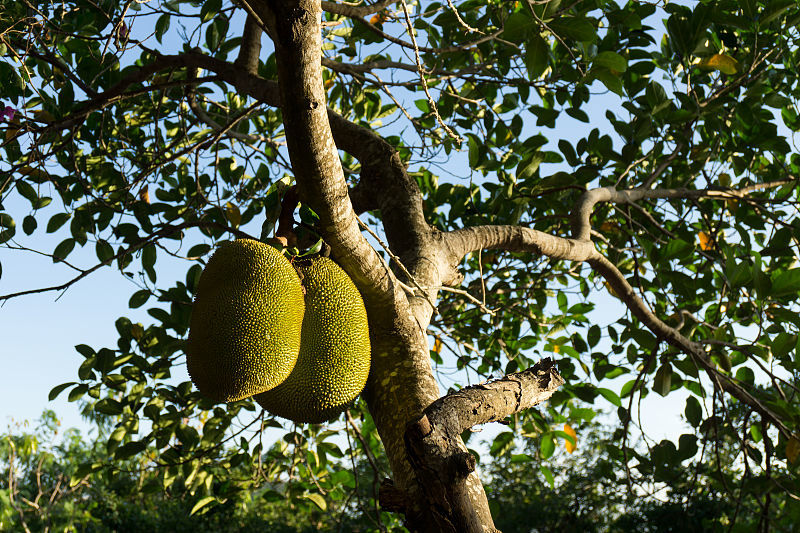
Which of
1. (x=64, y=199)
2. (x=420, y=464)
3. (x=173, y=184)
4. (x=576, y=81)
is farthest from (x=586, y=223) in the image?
(x=64, y=199)

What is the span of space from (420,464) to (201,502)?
174 cm

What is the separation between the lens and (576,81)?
2.15m

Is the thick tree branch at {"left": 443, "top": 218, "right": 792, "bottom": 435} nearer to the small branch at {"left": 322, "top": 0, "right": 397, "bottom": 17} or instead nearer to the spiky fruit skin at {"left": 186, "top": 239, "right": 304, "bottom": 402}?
the spiky fruit skin at {"left": 186, "top": 239, "right": 304, "bottom": 402}

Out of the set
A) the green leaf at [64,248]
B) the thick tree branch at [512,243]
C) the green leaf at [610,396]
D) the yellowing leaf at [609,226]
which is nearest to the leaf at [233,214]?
the green leaf at [64,248]

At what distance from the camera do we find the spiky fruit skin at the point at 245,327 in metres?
1.08

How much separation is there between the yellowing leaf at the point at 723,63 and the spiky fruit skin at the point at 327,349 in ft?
5.45

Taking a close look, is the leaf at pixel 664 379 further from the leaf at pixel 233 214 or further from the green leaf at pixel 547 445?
the leaf at pixel 233 214

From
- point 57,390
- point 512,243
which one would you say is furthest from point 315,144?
point 57,390

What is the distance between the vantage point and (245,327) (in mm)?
1090

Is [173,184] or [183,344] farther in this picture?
[173,184]

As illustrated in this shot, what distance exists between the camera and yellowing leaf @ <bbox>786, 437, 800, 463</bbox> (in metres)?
2.02

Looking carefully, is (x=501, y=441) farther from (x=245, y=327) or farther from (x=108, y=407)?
(x=245, y=327)

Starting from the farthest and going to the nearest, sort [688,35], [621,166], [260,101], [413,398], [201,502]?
1. [621,166]
2. [201,502]
3. [688,35]
4. [260,101]
5. [413,398]

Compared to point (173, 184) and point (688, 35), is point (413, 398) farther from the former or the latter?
point (173, 184)
